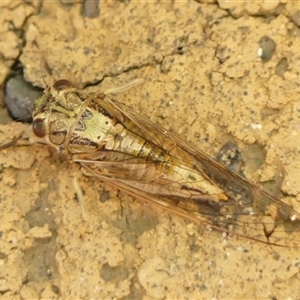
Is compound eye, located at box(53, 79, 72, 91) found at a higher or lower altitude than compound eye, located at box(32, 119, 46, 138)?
higher

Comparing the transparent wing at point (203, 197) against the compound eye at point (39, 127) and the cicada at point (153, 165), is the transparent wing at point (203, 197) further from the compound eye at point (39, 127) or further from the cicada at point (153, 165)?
the compound eye at point (39, 127)

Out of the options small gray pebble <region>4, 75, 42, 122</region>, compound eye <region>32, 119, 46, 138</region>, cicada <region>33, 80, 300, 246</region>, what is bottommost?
small gray pebble <region>4, 75, 42, 122</region>

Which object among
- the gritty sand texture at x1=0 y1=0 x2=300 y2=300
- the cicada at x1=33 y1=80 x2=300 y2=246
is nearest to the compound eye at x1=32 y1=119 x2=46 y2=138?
the cicada at x1=33 y1=80 x2=300 y2=246

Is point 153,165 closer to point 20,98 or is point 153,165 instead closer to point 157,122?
point 157,122

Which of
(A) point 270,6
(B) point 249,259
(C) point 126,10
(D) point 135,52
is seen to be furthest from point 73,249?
(A) point 270,6

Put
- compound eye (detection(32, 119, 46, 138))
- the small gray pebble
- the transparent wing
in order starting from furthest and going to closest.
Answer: the small gray pebble, compound eye (detection(32, 119, 46, 138)), the transparent wing

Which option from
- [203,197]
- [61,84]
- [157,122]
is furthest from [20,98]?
[203,197]

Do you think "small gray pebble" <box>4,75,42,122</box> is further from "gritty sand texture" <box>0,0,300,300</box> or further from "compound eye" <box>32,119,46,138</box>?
"compound eye" <box>32,119,46,138</box>

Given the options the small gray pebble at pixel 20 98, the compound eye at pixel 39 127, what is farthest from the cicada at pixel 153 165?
the small gray pebble at pixel 20 98

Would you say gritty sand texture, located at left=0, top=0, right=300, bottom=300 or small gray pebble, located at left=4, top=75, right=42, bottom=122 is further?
small gray pebble, located at left=4, top=75, right=42, bottom=122
